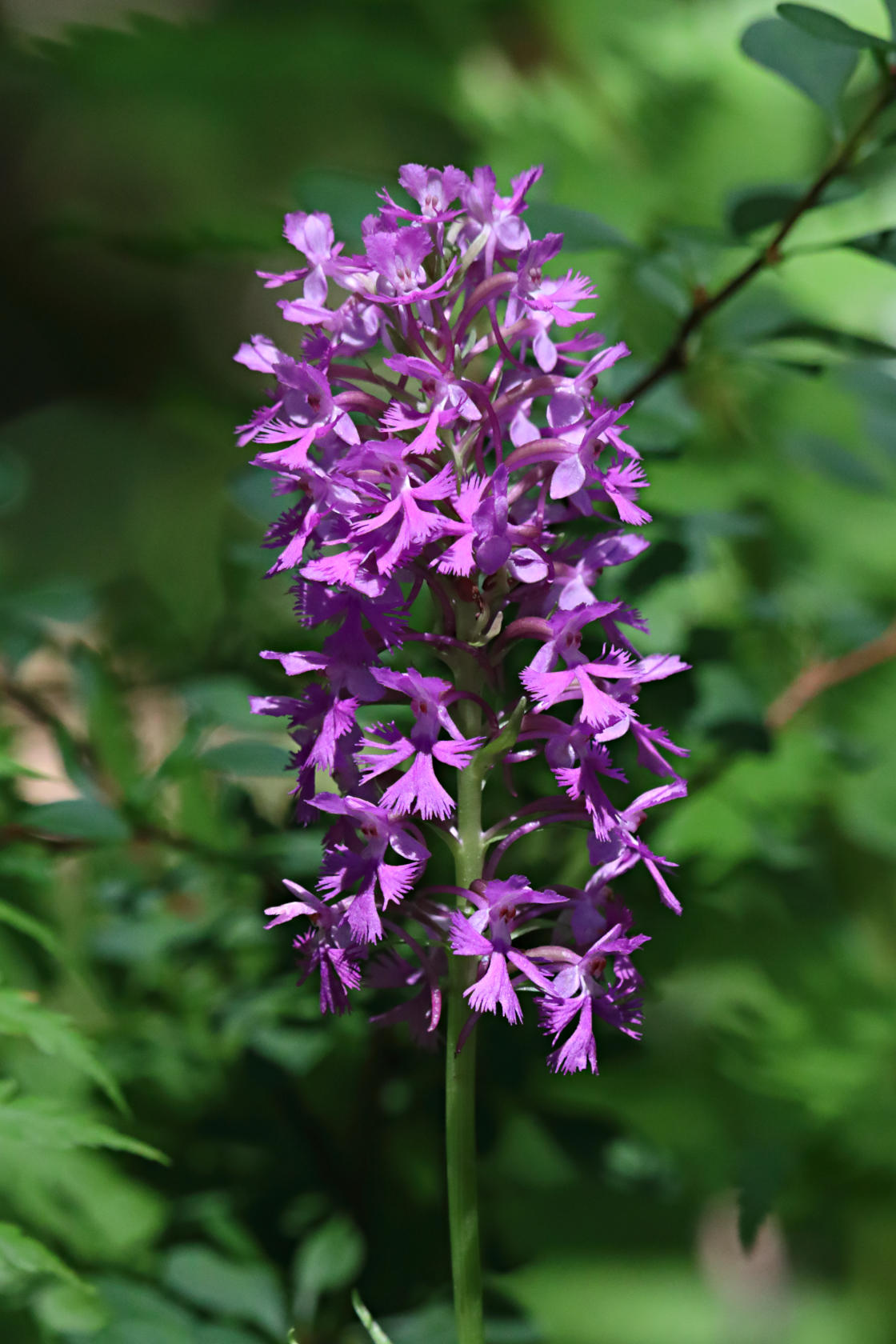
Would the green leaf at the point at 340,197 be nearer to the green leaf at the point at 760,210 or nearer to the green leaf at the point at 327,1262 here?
the green leaf at the point at 760,210

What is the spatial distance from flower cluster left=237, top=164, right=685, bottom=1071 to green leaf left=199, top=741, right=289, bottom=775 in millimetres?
301

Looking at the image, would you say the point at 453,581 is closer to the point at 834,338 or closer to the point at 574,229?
the point at 574,229

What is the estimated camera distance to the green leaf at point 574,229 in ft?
2.51

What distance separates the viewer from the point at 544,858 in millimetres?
986

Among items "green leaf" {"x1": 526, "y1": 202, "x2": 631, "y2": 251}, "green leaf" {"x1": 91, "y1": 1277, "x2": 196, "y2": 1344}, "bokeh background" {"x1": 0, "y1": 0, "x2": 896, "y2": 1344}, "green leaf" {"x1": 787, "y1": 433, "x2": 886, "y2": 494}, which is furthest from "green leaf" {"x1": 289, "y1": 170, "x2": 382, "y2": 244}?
"green leaf" {"x1": 91, "y1": 1277, "x2": 196, "y2": 1344}

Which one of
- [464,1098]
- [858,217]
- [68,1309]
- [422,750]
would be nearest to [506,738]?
[422,750]

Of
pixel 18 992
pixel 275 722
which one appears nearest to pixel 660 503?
pixel 275 722

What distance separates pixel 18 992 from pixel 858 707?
1.27 meters

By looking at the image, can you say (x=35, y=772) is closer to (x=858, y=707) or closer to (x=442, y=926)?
(x=442, y=926)

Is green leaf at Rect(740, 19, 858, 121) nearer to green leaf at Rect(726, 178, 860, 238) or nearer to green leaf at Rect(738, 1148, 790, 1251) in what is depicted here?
green leaf at Rect(726, 178, 860, 238)

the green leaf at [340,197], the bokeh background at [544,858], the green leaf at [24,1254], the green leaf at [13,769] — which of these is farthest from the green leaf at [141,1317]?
the green leaf at [340,197]

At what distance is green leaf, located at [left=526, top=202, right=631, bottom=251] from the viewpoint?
2.51ft

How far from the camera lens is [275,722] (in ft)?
3.23

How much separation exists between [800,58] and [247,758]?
0.62 metres
